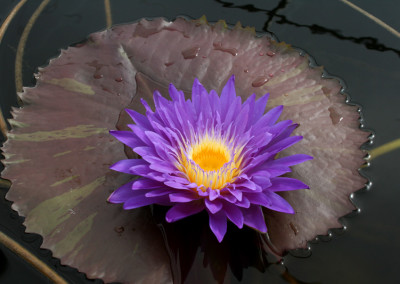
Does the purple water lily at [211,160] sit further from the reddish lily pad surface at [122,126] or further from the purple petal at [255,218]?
the reddish lily pad surface at [122,126]

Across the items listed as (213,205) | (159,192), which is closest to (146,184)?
(159,192)

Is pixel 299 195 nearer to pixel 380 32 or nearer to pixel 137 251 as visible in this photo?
pixel 137 251

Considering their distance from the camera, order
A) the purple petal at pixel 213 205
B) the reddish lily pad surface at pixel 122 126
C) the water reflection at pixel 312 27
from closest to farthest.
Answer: the purple petal at pixel 213 205 < the reddish lily pad surface at pixel 122 126 < the water reflection at pixel 312 27

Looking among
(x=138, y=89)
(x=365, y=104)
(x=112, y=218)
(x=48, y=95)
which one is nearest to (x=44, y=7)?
(x=48, y=95)

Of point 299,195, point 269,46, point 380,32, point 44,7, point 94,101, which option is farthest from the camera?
point 44,7

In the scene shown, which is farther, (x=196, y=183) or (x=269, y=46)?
(x=269, y=46)

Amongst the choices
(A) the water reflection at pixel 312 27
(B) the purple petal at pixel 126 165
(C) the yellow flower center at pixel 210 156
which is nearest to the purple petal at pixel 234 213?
(C) the yellow flower center at pixel 210 156
